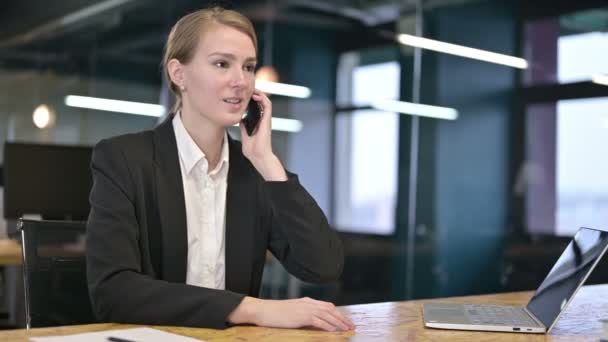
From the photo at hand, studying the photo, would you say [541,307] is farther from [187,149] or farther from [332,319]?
[187,149]

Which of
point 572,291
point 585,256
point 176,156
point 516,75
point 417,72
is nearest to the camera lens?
point 572,291

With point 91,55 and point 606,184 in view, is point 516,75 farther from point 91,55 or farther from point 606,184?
point 91,55

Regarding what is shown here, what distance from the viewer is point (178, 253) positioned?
1951 mm

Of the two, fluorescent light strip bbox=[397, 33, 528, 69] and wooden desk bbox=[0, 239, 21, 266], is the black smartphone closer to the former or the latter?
wooden desk bbox=[0, 239, 21, 266]

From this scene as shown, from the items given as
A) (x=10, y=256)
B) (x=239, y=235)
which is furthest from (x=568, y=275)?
(x=10, y=256)

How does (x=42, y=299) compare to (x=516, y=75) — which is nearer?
(x=42, y=299)

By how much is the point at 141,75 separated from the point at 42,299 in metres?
4.52

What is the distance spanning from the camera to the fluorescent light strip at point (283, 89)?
6066 mm

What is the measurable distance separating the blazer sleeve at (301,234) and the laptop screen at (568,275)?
492 millimetres

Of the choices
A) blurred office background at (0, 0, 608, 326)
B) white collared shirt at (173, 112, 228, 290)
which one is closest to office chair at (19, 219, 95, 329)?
white collared shirt at (173, 112, 228, 290)

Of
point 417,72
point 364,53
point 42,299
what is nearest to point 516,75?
point 417,72

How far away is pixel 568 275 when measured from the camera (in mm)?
1792

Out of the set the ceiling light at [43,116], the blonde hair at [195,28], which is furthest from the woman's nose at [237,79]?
the ceiling light at [43,116]

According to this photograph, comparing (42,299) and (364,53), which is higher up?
(364,53)
